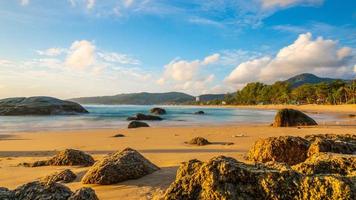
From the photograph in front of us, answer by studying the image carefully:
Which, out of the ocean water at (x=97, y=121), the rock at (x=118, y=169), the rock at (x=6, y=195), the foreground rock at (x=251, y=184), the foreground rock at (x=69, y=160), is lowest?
the ocean water at (x=97, y=121)

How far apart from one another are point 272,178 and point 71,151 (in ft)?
22.9

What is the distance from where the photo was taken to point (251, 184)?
3.24 meters

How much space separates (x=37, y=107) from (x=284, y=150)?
182 feet

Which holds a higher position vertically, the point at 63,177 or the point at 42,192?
the point at 42,192

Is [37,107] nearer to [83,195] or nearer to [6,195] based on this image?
[6,195]

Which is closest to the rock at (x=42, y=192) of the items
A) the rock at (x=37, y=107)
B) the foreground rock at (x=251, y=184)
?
the foreground rock at (x=251, y=184)

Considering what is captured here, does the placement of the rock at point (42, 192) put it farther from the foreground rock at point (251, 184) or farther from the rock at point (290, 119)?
the rock at point (290, 119)

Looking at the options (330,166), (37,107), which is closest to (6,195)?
(330,166)

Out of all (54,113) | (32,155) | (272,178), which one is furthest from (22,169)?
(54,113)

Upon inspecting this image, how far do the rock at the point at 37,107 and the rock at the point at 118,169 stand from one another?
53.3m

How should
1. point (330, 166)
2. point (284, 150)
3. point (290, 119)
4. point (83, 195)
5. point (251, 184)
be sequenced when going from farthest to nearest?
1. point (290, 119)
2. point (284, 150)
3. point (330, 166)
4. point (83, 195)
5. point (251, 184)

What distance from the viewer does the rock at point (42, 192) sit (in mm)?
3529

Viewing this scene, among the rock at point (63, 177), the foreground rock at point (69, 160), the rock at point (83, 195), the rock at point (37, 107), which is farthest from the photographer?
the rock at point (37, 107)

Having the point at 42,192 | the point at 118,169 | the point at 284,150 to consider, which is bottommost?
the point at 118,169
